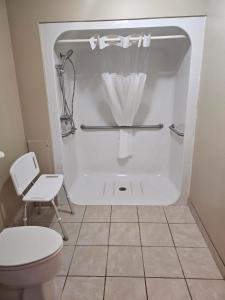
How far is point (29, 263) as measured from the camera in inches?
46.7

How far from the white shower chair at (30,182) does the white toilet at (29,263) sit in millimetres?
394

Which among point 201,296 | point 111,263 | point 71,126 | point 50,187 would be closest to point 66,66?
point 71,126

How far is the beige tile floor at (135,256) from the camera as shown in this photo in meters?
1.46

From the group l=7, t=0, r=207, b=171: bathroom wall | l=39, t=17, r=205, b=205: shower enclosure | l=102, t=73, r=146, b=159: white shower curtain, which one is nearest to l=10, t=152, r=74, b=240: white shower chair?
l=39, t=17, r=205, b=205: shower enclosure

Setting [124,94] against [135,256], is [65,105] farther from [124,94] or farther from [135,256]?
[135,256]

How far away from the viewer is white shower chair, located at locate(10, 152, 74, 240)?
178 centimetres

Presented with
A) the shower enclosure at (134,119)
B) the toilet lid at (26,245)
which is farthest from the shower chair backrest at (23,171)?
the toilet lid at (26,245)

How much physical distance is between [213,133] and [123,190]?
1391 mm

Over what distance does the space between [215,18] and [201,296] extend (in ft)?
6.60

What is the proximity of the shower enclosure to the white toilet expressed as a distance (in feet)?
3.50

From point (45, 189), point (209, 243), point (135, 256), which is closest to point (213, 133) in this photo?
point (209, 243)

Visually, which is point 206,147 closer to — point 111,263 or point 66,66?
point 111,263

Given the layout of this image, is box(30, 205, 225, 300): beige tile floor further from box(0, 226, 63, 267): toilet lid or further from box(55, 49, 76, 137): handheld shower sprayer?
box(55, 49, 76, 137): handheld shower sprayer

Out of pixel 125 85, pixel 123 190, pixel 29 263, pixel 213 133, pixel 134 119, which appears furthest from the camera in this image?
pixel 134 119
